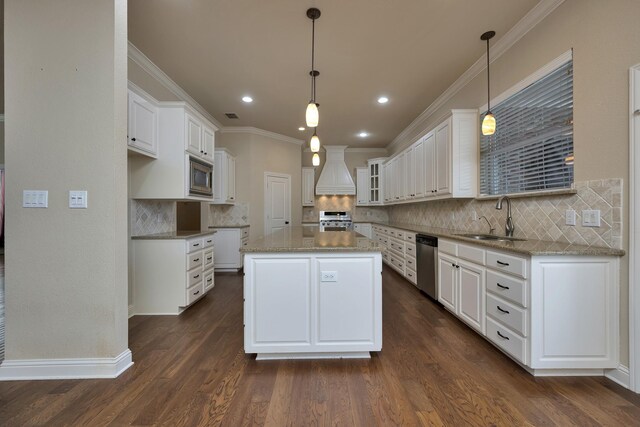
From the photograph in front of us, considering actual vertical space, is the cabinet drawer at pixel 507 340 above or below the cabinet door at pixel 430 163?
below

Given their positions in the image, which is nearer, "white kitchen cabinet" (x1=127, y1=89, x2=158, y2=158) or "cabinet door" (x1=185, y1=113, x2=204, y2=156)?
"white kitchen cabinet" (x1=127, y1=89, x2=158, y2=158)

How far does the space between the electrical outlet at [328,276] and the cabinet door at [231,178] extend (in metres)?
3.72

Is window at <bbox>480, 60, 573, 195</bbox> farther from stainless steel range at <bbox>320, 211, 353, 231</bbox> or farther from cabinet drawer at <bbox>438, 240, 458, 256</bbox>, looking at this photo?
stainless steel range at <bbox>320, 211, 353, 231</bbox>

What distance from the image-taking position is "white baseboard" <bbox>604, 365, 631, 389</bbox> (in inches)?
69.2

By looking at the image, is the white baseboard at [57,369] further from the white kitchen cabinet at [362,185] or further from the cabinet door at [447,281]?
the white kitchen cabinet at [362,185]

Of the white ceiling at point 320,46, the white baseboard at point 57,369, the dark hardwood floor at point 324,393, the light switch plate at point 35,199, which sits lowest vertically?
the dark hardwood floor at point 324,393

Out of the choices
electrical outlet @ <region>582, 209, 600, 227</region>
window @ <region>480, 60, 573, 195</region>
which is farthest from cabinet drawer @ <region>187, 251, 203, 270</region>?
electrical outlet @ <region>582, 209, 600, 227</region>

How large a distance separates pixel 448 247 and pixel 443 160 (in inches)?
50.9

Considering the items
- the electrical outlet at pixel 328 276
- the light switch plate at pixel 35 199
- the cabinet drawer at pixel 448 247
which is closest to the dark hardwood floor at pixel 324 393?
the electrical outlet at pixel 328 276

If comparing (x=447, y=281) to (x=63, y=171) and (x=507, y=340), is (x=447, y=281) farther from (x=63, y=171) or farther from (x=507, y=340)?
(x=63, y=171)

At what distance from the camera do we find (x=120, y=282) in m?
1.99

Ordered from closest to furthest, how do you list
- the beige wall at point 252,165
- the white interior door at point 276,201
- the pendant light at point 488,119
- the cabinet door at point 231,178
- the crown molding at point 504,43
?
the crown molding at point 504,43, the pendant light at point 488,119, the cabinet door at point 231,178, the beige wall at point 252,165, the white interior door at point 276,201

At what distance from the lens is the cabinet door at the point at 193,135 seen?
3.33 metres

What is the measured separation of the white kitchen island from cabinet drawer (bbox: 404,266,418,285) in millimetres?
2144
